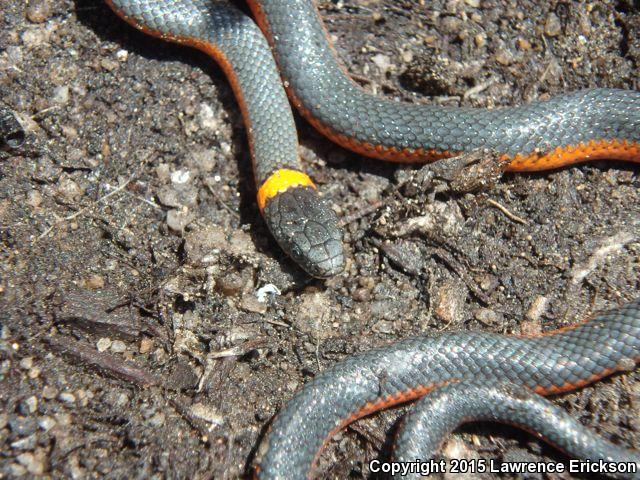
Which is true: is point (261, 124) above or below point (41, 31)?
below

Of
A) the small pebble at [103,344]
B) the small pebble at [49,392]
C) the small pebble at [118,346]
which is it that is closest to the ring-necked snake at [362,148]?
the small pebble at [118,346]

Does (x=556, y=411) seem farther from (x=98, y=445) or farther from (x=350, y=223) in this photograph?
(x=98, y=445)

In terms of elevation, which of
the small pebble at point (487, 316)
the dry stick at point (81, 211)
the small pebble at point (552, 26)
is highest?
the small pebble at point (552, 26)

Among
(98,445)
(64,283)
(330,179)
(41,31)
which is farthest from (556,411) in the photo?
(41,31)

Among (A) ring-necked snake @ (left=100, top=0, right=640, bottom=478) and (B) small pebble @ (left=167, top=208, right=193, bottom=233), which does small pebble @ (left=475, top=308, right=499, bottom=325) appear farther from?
(B) small pebble @ (left=167, top=208, right=193, bottom=233)

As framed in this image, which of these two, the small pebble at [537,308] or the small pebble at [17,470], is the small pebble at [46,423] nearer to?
the small pebble at [17,470]

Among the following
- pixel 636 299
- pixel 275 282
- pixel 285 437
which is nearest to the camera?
pixel 285 437
